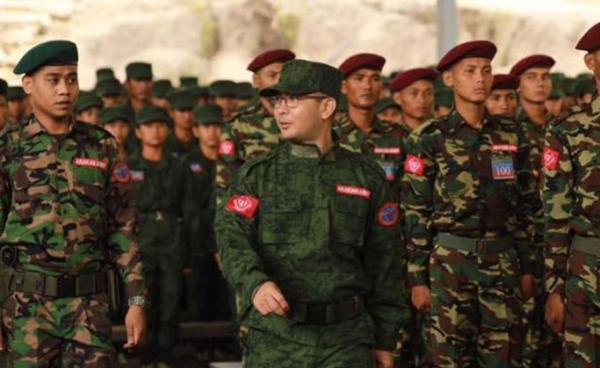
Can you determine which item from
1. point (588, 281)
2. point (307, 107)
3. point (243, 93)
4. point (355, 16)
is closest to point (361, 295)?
point (307, 107)

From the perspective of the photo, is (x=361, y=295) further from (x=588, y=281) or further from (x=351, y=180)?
(x=588, y=281)

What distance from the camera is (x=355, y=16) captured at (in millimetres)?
34938

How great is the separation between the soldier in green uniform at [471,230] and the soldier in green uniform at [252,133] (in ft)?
5.06

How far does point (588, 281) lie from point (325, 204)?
1.95 m

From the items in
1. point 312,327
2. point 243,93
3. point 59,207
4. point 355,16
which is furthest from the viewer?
point 355,16

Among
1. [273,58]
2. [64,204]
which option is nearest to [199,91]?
[273,58]

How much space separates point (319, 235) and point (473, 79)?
11.6 feet

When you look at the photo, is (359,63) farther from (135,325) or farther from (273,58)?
(135,325)

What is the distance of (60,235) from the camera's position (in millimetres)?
9172

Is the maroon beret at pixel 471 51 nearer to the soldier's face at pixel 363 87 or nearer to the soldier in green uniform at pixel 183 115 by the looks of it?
the soldier's face at pixel 363 87

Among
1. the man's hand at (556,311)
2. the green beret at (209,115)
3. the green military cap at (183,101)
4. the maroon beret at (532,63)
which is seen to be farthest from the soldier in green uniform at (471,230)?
the green military cap at (183,101)

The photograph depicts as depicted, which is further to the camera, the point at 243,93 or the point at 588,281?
the point at 243,93

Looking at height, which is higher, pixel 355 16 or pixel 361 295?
pixel 355 16

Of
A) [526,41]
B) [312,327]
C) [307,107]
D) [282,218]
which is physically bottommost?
[312,327]
